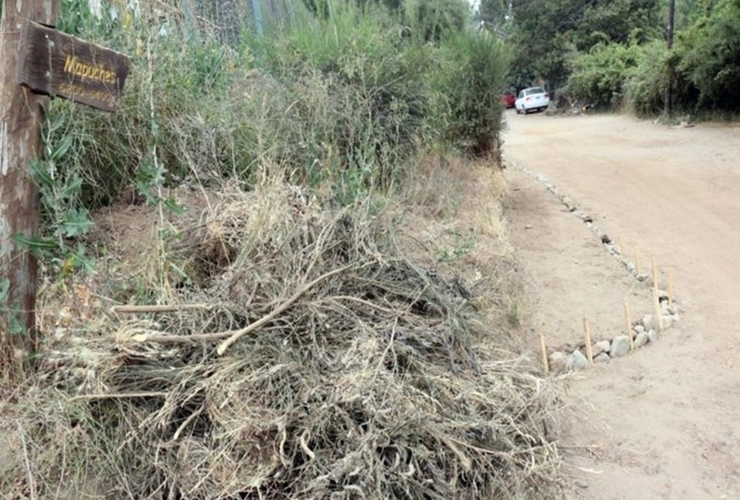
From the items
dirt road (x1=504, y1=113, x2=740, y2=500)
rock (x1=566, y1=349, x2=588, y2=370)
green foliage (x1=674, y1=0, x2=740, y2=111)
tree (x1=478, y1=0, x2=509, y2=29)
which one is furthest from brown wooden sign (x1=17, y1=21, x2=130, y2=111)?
tree (x1=478, y1=0, x2=509, y2=29)

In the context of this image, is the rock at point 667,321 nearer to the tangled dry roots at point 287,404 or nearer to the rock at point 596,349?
the rock at point 596,349

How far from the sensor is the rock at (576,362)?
4.29 m

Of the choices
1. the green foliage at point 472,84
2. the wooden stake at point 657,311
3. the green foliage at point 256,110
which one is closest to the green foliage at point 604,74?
the green foliage at point 472,84

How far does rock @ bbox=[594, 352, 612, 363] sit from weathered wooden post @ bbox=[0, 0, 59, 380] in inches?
144

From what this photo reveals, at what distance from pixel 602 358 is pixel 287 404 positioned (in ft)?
9.77

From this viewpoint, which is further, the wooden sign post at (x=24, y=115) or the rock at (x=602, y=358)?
the rock at (x=602, y=358)

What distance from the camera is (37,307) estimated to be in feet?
9.37

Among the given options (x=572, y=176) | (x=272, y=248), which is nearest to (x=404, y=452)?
(x=272, y=248)

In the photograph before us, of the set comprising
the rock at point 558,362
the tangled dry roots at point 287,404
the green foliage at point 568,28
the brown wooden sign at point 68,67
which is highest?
the green foliage at point 568,28

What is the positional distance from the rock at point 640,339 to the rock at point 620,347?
131 millimetres

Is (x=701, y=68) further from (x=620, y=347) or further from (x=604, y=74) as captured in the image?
(x=620, y=347)

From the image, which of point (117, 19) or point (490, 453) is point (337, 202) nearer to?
point (490, 453)

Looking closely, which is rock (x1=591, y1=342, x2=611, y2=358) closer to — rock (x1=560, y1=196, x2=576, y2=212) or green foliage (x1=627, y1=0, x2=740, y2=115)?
rock (x1=560, y1=196, x2=576, y2=212)

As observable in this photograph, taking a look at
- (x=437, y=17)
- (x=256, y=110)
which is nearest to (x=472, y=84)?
(x=437, y=17)
